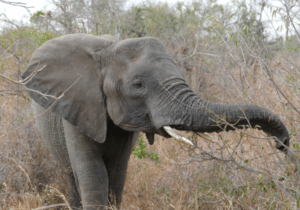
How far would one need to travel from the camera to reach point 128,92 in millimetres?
2537

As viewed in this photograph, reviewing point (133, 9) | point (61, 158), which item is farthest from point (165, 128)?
point (133, 9)

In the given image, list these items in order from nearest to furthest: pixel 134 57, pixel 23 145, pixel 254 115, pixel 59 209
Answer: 1. pixel 254 115
2. pixel 134 57
3. pixel 59 209
4. pixel 23 145

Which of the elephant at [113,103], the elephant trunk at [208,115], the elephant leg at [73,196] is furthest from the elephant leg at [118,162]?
the elephant trunk at [208,115]

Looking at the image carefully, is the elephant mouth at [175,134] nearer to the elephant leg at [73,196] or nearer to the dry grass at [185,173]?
the dry grass at [185,173]

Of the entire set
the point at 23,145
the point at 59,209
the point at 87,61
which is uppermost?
the point at 87,61

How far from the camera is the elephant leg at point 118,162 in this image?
3023mm

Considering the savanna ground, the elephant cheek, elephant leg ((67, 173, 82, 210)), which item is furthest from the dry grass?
the elephant cheek

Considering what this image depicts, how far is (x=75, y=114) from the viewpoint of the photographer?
2730mm

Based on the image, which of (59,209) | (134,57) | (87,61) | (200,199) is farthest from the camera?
(59,209)

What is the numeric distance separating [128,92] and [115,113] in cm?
20

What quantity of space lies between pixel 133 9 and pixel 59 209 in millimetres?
7159

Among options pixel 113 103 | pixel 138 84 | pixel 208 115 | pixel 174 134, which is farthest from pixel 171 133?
pixel 113 103

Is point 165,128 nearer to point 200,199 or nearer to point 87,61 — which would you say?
point 87,61

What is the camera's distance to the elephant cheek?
2594 millimetres
